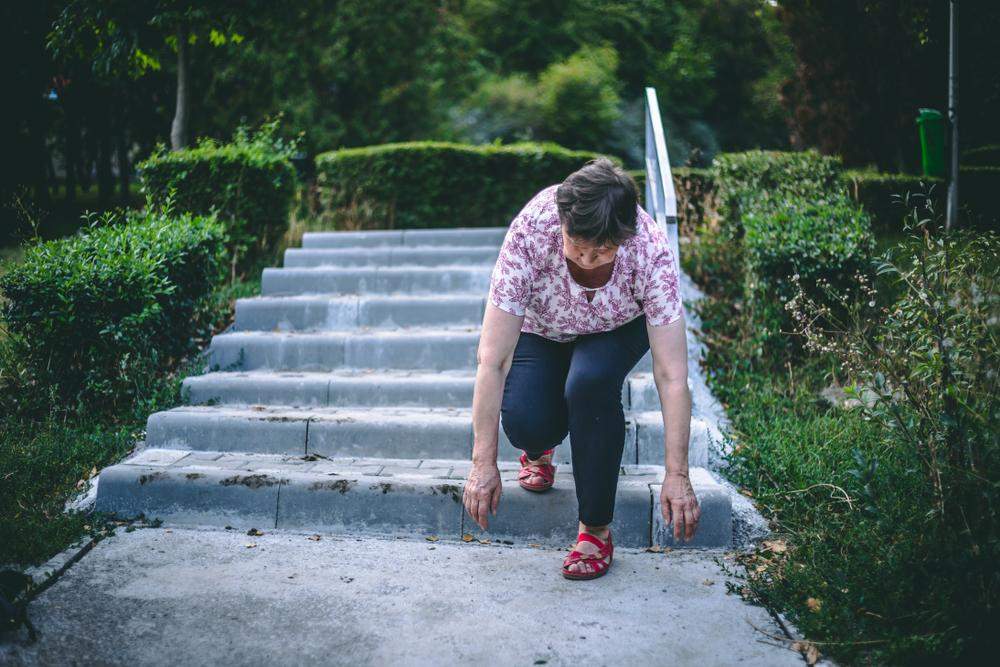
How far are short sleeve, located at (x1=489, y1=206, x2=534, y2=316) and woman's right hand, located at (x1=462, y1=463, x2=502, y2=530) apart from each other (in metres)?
0.53

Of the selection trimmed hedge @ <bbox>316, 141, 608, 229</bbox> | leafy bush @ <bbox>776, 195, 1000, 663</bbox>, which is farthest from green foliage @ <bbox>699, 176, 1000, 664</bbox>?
trimmed hedge @ <bbox>316, 141, 608, 229</bbox>

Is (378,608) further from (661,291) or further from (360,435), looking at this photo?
(661,291)

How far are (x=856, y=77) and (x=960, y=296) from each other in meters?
8.62

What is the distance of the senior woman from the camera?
2.36 meters

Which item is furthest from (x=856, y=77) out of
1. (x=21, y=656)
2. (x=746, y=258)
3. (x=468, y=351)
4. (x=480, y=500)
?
(x=21, y=656)

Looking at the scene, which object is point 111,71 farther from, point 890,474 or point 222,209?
point 890,474

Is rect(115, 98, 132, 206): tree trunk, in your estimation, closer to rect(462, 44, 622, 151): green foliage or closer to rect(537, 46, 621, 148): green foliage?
rect(462, 44, 622, 151): green foliage

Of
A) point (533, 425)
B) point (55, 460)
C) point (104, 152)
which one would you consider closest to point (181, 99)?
point (55, 460)

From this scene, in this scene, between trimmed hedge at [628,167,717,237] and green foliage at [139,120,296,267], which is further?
trimmed hedge at [628,167,717,237]

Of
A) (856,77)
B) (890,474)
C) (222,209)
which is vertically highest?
(856,77)

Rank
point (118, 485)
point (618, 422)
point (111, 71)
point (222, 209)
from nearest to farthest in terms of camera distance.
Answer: point (618, 422) → point (118, 485) → point (222, 209) → point (111, 71)

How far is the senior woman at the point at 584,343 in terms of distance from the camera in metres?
2.36

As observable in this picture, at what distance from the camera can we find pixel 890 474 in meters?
2.81

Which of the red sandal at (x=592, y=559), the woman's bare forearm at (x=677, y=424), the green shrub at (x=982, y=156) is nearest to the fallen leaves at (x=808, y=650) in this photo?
the woman's bare forearm at (x=677, y=424)
